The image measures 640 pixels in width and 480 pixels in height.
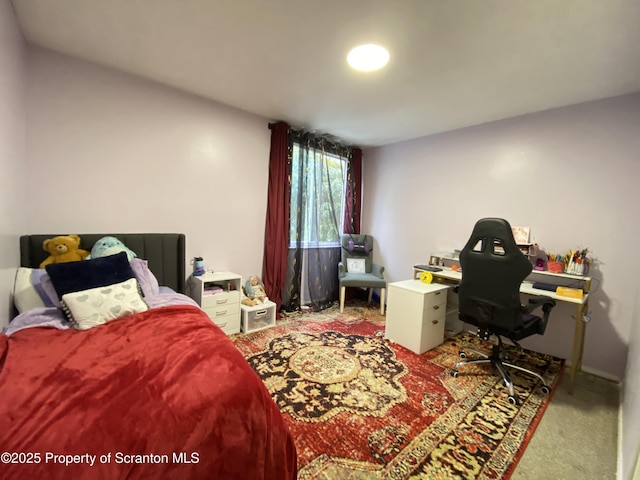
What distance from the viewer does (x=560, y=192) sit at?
8.54 ft

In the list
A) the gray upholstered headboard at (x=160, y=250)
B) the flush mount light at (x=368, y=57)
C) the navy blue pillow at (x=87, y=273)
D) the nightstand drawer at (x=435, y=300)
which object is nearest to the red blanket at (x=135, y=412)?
the navy blue pillow at (x=87, y=273)

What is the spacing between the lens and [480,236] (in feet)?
6.81

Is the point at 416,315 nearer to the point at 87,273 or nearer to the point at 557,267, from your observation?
the point at 557,267

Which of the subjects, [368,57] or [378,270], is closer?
[368,57]

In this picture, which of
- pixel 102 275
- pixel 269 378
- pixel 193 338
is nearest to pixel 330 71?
pixel 193 338

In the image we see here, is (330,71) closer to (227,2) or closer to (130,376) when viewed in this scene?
(227,2)

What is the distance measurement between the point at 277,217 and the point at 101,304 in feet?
6.69

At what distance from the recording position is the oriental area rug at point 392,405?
142cm

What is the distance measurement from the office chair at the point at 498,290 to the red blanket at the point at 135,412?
173 centimetres

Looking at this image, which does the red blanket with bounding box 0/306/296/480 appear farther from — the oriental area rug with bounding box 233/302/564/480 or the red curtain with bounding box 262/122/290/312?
the red curtain with bounding box 262/122/290/312

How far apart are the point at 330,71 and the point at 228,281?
7.29 feet

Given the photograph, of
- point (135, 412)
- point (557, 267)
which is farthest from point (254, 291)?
point (557, 267)

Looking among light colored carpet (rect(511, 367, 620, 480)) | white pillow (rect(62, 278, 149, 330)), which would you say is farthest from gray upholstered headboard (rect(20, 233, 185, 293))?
light colored carpet (rect(511, 367, 620, 480))

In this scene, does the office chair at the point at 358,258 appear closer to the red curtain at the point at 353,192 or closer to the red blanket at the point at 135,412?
the red curtain at the point at 353,192
